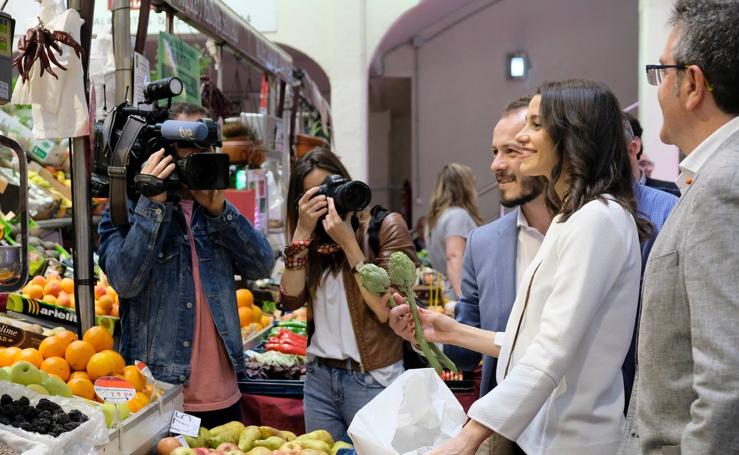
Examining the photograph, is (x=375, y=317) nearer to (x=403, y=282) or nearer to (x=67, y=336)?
(x=403, y=282)

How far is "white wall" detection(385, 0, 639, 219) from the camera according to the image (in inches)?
484

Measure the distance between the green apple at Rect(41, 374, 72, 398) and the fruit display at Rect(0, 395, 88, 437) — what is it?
6.8 inches

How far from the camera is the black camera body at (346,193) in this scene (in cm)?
255

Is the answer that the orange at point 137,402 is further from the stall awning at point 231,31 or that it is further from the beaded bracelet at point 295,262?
the stall awning at point 231,31

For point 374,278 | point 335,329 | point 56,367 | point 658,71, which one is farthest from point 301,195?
point 658,71

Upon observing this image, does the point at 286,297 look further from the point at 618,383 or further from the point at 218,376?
the point at 618,383

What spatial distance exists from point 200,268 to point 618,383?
146cm

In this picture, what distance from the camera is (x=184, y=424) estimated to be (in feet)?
7.92

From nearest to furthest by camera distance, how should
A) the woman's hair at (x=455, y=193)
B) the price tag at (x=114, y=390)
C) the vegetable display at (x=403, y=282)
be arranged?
the vegetable display at (x=403, y=282)
the price tag at (x=114, y=390)
the woman's hair at (x=455, y=193)

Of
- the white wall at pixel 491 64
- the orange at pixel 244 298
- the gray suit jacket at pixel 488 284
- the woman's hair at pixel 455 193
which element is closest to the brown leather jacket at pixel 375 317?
the gray suit jacket at pixel 488 284

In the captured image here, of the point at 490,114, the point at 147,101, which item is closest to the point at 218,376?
the point at 147,101

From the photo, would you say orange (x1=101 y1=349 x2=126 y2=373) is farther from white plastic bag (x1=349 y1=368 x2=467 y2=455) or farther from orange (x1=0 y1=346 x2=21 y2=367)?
white plastic bag (x1=349 y1=368 x2=467 y2=455)

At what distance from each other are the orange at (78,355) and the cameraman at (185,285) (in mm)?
189

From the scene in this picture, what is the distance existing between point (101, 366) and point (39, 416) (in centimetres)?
43
